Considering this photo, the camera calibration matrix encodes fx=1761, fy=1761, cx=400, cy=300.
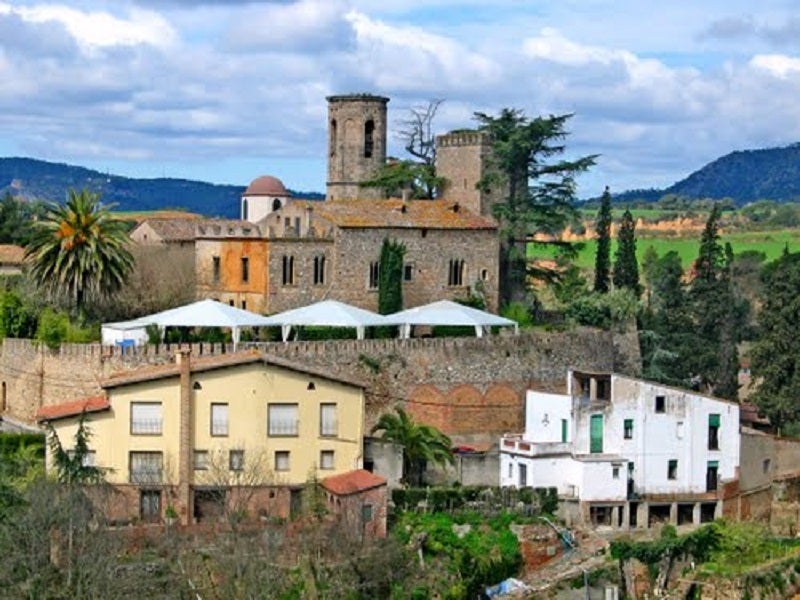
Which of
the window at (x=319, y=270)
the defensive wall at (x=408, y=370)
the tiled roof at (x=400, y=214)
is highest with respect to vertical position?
the tiled roof at (x=400, y=214)

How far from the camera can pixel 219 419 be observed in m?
46.2

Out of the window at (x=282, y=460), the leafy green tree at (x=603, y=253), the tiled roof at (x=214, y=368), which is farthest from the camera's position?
the leafy green tree at (x=603, y=253)

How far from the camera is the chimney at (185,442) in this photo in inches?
1788

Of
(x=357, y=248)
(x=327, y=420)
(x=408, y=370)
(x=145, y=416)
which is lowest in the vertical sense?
(x=327, y=420)

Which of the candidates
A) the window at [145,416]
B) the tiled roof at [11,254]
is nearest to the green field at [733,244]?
the tiled roof at [11,254]

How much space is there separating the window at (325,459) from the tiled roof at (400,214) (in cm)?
1153

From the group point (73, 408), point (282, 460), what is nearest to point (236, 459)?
point (282, 460)

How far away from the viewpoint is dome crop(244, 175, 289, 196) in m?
77.7

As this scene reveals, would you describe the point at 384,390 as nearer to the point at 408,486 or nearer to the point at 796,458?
the point at 408,486

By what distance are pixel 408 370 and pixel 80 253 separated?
10.5 meters

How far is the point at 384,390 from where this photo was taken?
170ft

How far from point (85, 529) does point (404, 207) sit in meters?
20.4

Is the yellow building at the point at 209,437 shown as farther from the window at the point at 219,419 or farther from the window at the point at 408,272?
the window at the point at 408,272

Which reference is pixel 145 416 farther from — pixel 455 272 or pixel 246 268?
pixel 455 272
